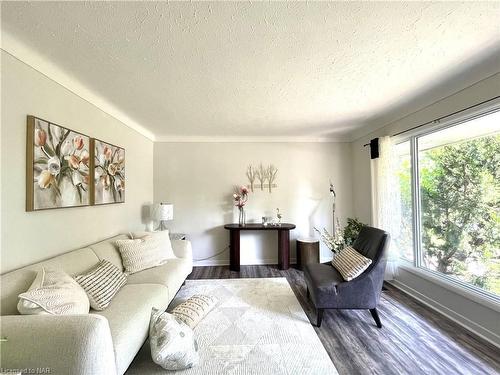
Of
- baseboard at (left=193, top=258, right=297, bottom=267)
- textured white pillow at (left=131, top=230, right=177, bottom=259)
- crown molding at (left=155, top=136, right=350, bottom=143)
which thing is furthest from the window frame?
textured white pillow at (left=131, top=230, right=177, bottom=259)

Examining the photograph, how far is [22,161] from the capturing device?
5.23 feet

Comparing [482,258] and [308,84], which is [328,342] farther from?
[308,84]

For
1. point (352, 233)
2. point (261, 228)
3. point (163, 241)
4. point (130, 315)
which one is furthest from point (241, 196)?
point (130, 315)

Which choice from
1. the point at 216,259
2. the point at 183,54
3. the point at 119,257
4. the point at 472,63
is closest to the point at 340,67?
the point at 472,63

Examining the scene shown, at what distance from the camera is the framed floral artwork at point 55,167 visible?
1.65 m

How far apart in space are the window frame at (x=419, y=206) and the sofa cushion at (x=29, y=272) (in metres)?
3.58

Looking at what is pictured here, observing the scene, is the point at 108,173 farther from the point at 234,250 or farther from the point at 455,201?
the point at 455,201

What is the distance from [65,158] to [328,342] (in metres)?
2.84

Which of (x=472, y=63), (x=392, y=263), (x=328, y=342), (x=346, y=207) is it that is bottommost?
(x=328, y=342)

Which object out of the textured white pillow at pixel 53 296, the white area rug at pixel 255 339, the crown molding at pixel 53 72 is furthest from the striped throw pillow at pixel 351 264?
the crown molding at pixel 53 72

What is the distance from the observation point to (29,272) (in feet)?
4.92

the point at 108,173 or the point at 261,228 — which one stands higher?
the point at 108,173

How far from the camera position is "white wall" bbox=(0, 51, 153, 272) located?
4.94 ft

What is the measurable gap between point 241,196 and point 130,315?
8.92 ft
